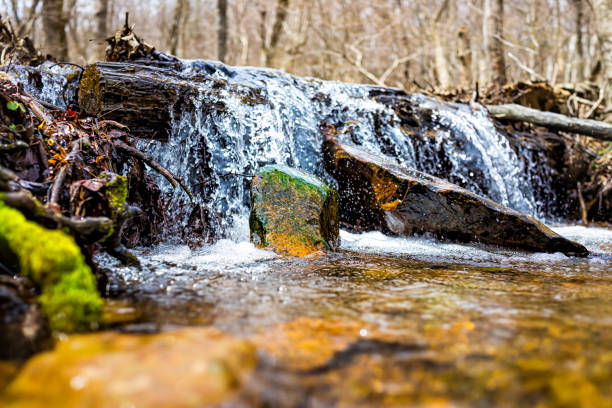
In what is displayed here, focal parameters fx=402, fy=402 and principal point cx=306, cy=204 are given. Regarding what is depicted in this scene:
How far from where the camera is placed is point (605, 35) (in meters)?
9.04

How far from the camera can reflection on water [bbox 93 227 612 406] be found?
3.80 ft

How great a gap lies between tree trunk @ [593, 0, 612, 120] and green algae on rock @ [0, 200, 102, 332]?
10.6m

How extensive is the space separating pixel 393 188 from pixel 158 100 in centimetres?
282

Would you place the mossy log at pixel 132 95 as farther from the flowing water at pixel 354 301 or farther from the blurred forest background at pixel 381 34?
the blurred forest background at pixel 381 34

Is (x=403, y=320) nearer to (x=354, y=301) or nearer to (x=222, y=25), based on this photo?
(x=354, y=301)

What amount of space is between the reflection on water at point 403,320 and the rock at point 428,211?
76cm

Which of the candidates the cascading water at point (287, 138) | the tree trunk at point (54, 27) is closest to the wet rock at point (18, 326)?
the cascading water at point (287, 138)

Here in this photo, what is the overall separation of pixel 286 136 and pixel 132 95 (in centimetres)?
197

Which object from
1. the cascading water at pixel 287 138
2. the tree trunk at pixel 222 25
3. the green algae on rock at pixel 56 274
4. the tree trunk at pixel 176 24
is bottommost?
the green algae on rock at pixel 56 274

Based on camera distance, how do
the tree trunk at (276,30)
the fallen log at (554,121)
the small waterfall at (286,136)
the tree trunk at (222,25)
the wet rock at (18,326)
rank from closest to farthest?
the wet rock at (18,326), the small waterfall at (286,136), the fallen log at (554,121), the tree trunk at (222,25), the tree trunk at (276,30)

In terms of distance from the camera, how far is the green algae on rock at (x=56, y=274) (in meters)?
1.45

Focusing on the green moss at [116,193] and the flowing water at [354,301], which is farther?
the green moss at [116,193]

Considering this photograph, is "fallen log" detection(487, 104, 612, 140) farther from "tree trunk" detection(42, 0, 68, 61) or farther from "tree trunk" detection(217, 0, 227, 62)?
"tree trunk" detection(42, 0, 68, 61)

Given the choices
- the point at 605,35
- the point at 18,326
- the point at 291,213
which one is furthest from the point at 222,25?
the point at 18,326
